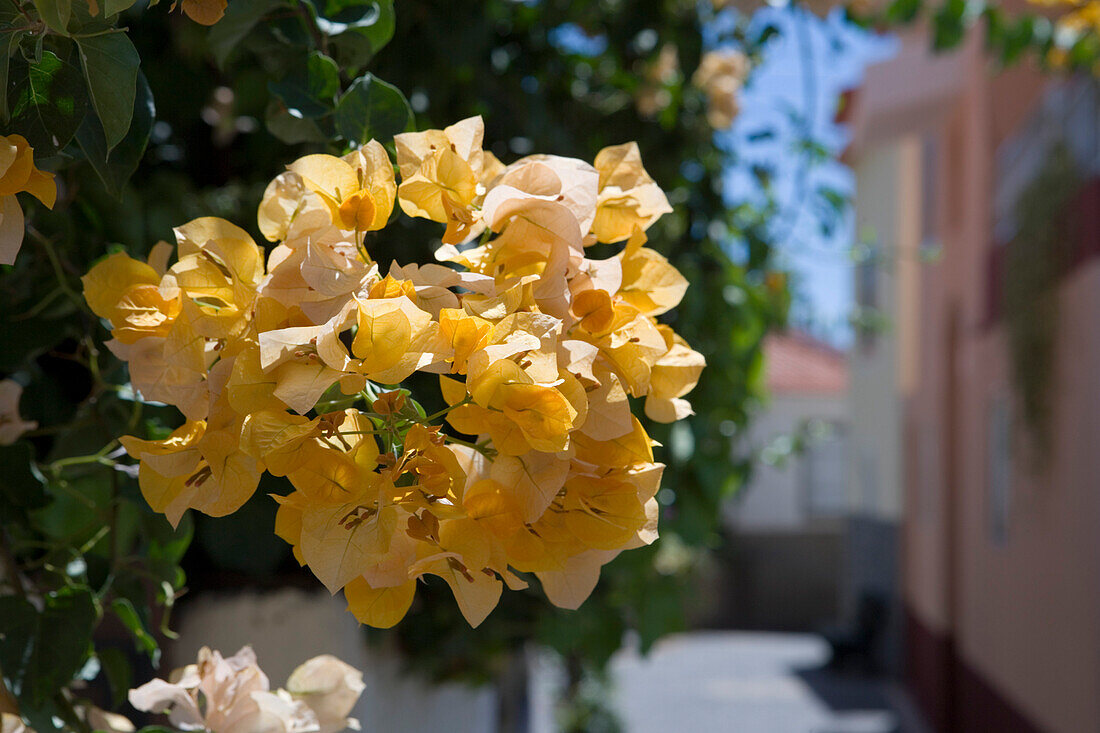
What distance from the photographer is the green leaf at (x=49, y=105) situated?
50 cm

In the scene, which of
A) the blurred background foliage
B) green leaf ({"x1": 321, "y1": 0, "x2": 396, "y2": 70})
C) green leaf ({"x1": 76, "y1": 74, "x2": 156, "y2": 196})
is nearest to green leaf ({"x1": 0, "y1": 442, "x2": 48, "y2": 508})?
the blurred background foliage

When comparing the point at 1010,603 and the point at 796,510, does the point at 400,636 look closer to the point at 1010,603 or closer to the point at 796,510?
the point at 1010,603

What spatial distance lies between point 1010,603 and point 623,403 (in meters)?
6.29

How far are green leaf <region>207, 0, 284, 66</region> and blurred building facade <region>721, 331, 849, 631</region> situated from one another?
13.6 metres

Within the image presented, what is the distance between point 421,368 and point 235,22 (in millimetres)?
328

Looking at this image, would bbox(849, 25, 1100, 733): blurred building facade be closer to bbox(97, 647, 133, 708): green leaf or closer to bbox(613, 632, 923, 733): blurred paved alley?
bbox(613, 632, 923, 733): blurred paved alley

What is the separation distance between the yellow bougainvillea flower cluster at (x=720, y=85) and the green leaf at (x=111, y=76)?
177cm

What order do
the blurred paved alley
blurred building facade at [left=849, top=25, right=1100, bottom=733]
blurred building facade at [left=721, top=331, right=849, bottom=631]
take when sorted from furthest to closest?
blurred building facade at [left=721, top=331, right=849, bottom=631] → the blurred paved alley → blurred building facade at [left=849, top=25, right=1100, bottom=733]

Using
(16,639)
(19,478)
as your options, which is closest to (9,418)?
(19,478)

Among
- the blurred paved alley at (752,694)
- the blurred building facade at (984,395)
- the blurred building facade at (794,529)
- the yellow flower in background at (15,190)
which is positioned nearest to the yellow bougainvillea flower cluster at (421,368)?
the yellow flower in background at (15,190)

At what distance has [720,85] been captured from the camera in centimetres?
219

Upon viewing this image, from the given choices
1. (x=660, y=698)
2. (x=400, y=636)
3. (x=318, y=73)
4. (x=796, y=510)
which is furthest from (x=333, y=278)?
(x=796, y=510)

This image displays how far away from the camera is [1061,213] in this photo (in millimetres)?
4938

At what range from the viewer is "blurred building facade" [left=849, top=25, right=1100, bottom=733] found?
461cm
